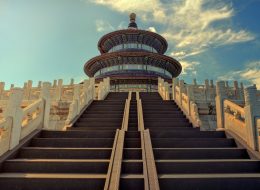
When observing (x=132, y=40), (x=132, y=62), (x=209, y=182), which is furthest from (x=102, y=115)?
(x=132, y=40)

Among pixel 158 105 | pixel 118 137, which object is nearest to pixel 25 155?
pixel 118 137

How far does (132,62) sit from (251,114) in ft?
76.6

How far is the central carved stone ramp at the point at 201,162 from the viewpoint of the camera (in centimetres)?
430

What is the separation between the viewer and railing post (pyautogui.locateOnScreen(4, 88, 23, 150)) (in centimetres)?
577

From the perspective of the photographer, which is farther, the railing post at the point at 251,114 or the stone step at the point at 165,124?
the stone step at the point at 165,124

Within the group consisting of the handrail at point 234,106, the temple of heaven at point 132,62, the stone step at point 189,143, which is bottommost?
the stone step at point 189,143

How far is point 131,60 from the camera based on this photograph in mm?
28625

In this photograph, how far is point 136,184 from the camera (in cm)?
413

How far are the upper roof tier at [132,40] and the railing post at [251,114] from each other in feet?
86.6

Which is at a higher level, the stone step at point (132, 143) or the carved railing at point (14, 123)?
the carved railing at point (14, 123)

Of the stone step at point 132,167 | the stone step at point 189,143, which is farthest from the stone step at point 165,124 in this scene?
the stone step at point 132,167

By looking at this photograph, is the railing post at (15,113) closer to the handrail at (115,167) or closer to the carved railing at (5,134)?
the carved railing at (5,134)

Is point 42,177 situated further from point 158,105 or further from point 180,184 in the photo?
point 158,105

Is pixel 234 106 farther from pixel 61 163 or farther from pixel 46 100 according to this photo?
pixel 46 100
